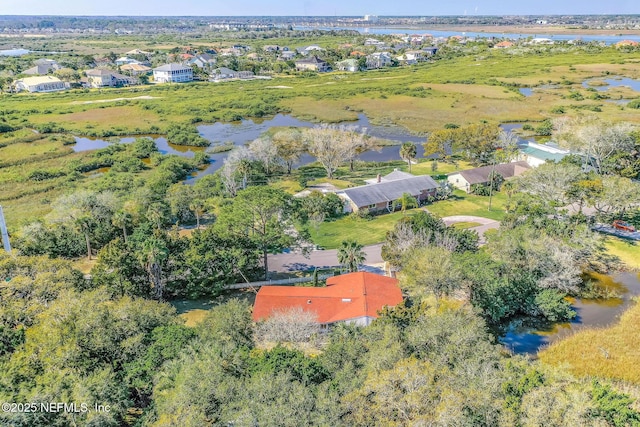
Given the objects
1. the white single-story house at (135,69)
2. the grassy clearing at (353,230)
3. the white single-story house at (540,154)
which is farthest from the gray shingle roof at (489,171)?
the white single-story house at (135,69)

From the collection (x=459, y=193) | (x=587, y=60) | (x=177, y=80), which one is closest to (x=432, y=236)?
(x=459, y=193)

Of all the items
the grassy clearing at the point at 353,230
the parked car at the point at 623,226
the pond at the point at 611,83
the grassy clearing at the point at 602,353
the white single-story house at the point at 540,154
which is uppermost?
the pond at the point at 611,83

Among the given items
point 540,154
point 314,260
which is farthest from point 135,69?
point 314,260

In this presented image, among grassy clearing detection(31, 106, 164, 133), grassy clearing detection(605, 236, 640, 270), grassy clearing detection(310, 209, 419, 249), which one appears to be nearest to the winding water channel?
grassy clearing detection(605, 236, 640, 270)

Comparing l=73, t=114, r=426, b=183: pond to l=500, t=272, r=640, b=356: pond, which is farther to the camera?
l=73, t=114, r=426, b=183: pond

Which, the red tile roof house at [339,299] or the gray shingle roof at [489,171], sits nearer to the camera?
the red tile roof house at [339,299]

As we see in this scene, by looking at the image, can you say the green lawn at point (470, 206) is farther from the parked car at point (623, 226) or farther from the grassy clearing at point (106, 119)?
the grassy clearing at point (106, 119)

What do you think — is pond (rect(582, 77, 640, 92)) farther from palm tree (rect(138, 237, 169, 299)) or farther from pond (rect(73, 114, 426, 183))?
palm tree (rect(138, 237, 169, 299))
